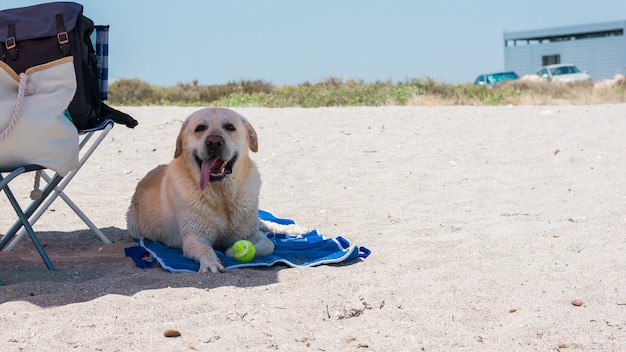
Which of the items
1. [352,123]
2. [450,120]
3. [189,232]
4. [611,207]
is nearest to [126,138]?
[352,123]

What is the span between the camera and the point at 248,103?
51.6 feet

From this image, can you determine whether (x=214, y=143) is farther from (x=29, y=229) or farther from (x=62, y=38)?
(x=62, y=38)

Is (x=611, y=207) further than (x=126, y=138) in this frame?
No

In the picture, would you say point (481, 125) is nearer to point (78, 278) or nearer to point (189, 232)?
point (189, 232)

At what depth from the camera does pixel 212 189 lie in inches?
200

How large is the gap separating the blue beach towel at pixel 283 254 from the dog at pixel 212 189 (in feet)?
0.32

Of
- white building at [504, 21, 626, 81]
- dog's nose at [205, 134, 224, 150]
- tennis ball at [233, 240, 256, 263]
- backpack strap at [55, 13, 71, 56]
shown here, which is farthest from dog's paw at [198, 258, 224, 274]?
white building at [504, 21, 626, 81]

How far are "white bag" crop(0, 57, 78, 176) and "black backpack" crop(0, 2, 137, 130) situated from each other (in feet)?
2.62

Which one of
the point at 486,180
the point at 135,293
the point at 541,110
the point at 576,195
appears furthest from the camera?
the point at 541,110

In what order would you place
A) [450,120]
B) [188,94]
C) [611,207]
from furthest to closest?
[188,94]
[450,120]
[611,207]

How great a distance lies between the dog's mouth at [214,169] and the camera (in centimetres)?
494

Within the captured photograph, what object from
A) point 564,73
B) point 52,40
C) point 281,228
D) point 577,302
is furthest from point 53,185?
point 564,73

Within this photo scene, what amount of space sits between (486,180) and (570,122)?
3576 millimetres

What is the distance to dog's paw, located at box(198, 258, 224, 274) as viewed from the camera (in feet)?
14.9
